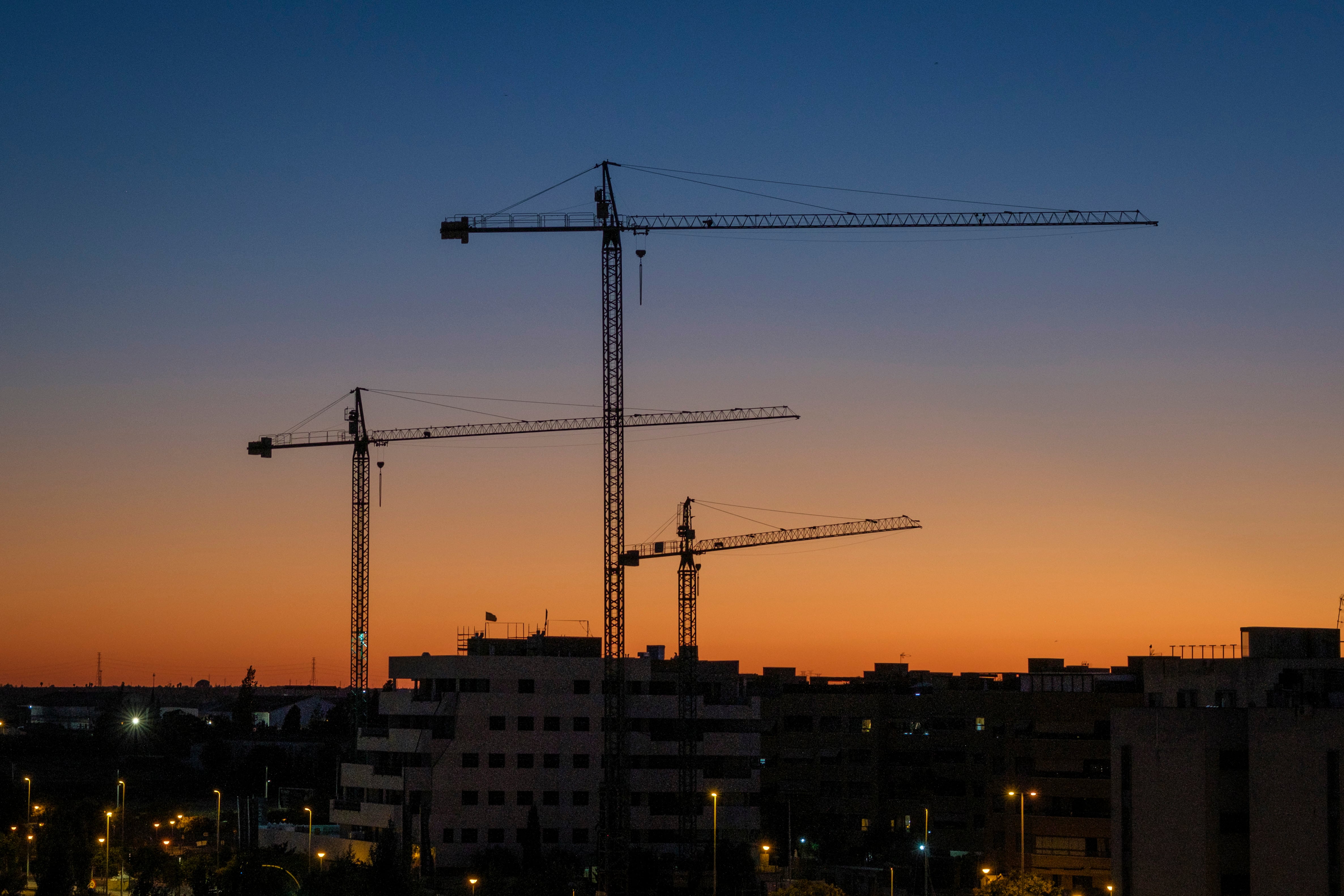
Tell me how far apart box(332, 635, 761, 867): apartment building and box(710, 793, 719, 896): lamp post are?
4.47ft

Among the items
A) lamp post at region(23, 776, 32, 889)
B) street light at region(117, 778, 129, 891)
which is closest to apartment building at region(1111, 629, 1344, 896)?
street light at region(117, 778, 129, 891)

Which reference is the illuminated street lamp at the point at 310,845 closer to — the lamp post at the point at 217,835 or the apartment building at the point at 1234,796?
the lamp post at the point at 217,835

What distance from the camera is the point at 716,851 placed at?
3686 inches

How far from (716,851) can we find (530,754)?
28.6m

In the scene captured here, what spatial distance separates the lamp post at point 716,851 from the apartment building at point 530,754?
1364 mm

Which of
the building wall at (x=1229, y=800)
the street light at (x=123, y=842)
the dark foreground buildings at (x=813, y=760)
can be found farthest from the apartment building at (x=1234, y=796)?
the street light at (x=123, y=842)

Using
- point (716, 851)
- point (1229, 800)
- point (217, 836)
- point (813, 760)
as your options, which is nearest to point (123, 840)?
point (217, 836)

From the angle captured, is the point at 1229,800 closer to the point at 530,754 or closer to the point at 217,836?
the point at 530,754

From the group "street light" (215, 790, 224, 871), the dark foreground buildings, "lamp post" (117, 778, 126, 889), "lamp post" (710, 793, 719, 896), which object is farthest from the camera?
the dark foreground buildings

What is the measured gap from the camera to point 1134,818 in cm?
6562

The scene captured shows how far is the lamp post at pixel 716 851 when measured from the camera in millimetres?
87125

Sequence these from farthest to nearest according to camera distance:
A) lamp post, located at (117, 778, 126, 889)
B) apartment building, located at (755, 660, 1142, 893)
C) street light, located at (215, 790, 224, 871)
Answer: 1. apartment building, located at (755, 660, 1142, 893)
2. lamp post, located at (117, 778, 126, 889)
3. street light, located at (215, 790, 224, 871)

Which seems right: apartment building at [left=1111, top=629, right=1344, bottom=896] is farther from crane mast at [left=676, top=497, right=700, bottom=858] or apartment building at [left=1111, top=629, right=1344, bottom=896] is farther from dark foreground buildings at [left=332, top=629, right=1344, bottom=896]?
crane mast at [left=676, top=497, right=700, bottom=858]

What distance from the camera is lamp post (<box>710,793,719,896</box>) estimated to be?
286 feet
